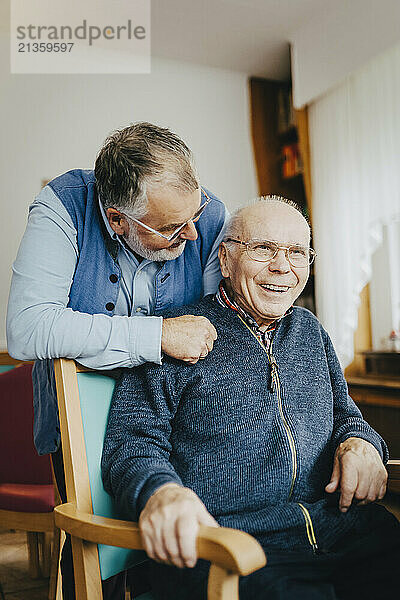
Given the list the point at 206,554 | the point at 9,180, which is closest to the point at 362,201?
the point at 9,180

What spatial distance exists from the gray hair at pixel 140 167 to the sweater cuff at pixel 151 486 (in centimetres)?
61

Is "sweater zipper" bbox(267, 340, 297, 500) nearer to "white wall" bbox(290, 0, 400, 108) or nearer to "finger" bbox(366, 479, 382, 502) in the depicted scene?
"finger" bbox(366, 479, 382, 502)

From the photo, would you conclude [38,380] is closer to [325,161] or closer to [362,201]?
[362,201]

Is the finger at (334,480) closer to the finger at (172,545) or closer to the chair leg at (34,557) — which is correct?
the finger at (172,545)

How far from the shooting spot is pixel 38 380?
1.63 meters

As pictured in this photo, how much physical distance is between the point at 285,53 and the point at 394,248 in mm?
1830

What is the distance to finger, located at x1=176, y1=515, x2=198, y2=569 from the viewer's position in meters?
0.92

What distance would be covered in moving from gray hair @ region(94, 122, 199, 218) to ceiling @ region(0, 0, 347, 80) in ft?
9.24

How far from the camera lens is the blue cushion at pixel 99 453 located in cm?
125

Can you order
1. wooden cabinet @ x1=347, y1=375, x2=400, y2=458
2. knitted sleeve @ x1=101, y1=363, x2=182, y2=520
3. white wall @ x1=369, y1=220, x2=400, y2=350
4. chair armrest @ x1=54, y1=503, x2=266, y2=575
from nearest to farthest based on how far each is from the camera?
chair armrest @ x1=54, y1=503, x2=266, y2=575, knitted sleeve @ x1=101, y1=363, x2=182, y2=520, wooden cabinet @ x1=347, y1=375, x2=400, y2=458, white wall @ x1=369, y1=220, x2=400, y2=350

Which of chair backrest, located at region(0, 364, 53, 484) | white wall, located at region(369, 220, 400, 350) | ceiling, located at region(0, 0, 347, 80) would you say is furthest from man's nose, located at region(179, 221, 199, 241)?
ceiling, located at region(0, 0, 347, 80)

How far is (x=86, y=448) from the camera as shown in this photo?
4.27ft

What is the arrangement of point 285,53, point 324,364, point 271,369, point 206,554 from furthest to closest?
point 285,53, point 324,364, point 271,369, point 206,554

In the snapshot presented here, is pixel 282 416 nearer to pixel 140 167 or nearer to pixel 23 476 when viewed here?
pixel 140 167
